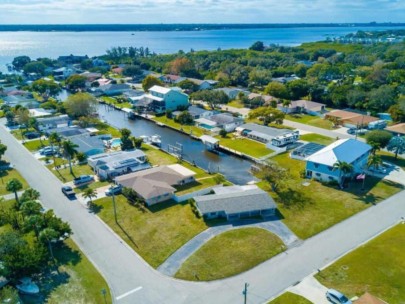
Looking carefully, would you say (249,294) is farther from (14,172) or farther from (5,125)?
(5,125)

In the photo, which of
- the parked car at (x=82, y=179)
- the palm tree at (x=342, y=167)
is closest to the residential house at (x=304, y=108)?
the palm tree at (x=342, y=167)

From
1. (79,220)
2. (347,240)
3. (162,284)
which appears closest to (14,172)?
(79,220)

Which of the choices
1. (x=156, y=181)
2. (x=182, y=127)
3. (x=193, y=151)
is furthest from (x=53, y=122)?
(x=156, y=181)

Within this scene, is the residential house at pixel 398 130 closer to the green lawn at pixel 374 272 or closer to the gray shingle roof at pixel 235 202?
the green lawn at pixel 374 272

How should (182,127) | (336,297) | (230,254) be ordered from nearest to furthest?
(336,297), (230,254), (182,127)

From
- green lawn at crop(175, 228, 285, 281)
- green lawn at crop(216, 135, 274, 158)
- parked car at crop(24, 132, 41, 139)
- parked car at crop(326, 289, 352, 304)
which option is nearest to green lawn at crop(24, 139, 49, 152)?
parked car at crop(24, 132, 41, 139)

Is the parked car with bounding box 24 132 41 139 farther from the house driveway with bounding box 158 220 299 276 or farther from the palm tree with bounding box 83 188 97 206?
the house driveway with bounding box 158 220 299 276

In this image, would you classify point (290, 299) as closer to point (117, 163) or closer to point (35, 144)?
point (117, 163)
